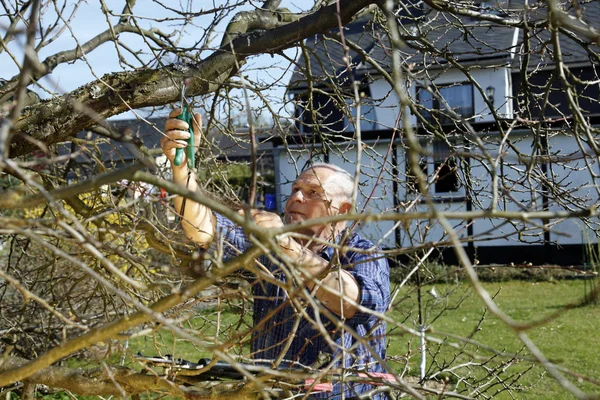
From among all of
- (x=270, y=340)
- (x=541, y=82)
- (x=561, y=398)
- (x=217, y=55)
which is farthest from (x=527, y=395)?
(x=541, y=82)

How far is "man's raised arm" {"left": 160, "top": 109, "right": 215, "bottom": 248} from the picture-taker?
2.47 meters

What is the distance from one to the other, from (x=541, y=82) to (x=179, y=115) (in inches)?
691

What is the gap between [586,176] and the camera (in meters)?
16.9

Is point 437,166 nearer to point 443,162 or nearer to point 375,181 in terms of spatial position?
point 443,162

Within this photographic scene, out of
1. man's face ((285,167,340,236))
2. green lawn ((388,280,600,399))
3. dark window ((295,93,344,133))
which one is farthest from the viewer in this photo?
green lawn ((388,280,600,399))

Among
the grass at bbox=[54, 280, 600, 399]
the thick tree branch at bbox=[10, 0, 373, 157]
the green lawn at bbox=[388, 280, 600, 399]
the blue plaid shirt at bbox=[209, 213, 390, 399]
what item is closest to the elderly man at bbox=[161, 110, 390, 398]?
the blue plaid shirt at bbox=[209, 213, 390, 399]

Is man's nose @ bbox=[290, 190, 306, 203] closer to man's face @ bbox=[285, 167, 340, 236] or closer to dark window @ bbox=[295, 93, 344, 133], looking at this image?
man's face @ bbox=[285, 167, 340, 236]

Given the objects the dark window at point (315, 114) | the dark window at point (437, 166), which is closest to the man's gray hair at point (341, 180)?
the dark window at point (437, 166)

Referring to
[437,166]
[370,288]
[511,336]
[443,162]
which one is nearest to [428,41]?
[437,166]

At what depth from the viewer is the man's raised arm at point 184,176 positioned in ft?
8.10

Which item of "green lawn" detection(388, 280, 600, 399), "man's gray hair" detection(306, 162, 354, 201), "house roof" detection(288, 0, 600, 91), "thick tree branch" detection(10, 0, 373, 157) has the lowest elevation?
"green lawn" detection(388, 280, 600, 399)

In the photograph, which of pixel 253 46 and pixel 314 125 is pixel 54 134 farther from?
pixel 314 125

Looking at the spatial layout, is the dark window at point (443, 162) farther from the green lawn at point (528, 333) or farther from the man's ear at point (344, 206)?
the green lawn at point (528, 333)

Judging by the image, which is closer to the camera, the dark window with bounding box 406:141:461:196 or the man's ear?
the dark window with bounding box 406:141:461:196
